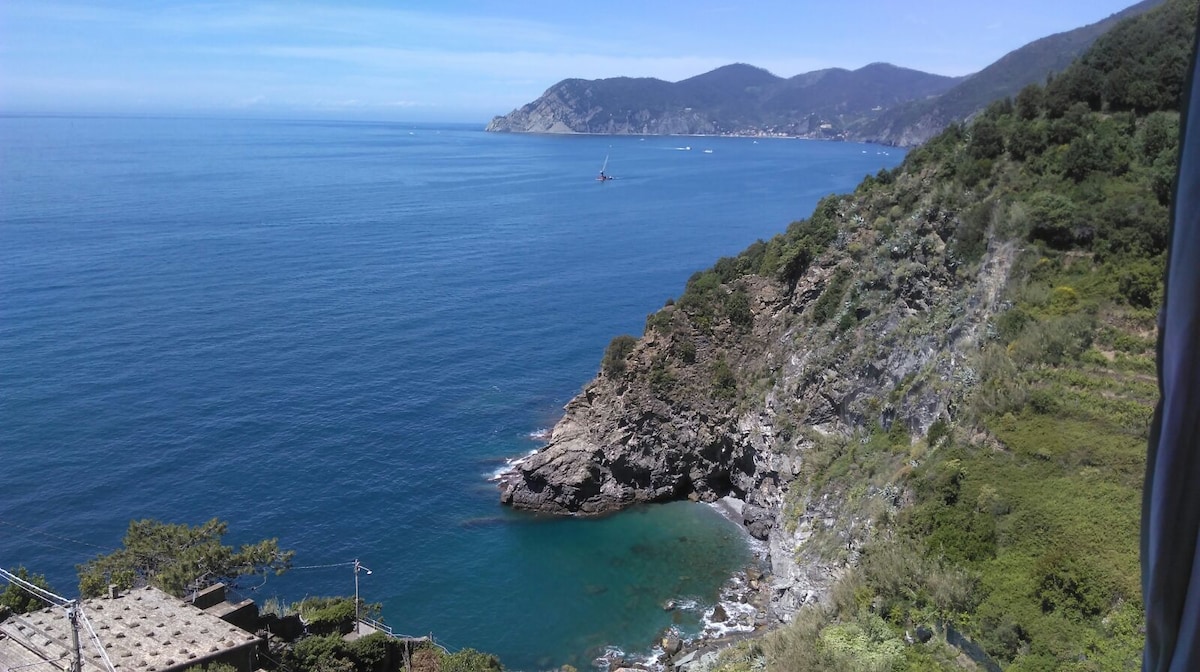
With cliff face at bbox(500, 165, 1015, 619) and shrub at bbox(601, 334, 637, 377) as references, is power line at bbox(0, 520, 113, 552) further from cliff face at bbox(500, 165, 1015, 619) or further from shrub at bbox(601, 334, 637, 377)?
shrub at bbox(601, 334, 637, 377)

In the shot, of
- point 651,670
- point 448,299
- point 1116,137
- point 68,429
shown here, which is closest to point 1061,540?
point 651,670

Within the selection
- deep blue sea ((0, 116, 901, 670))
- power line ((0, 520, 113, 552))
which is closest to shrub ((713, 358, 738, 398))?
deep blue sea ((0, 116, 901, 670))

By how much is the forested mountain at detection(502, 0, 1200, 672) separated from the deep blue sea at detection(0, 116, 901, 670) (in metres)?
4.83

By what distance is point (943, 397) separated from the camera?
1125 inches

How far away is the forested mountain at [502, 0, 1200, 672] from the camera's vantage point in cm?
1847

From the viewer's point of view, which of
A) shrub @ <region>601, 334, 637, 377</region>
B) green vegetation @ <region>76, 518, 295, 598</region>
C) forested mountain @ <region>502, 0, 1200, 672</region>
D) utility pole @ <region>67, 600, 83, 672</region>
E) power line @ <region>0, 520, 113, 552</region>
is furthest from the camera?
shrub @ <region>601, 334, 637, 377</region>

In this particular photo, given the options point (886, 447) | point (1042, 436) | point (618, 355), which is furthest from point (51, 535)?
point (1042, 436)

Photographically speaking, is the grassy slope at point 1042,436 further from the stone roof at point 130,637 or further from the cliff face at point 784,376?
the stone roof at point 130,637

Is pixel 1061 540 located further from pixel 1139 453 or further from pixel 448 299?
pixel 448 299

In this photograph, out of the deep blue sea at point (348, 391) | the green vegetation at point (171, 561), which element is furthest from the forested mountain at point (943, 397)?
the green vegetation at point (171, 561)

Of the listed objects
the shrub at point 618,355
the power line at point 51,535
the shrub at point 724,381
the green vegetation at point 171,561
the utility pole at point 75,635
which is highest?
the utility pole at point 75,635

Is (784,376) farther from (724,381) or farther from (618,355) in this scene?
(618,355)

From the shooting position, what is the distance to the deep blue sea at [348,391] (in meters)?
36.9

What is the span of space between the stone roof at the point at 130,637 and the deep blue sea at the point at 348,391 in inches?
477
